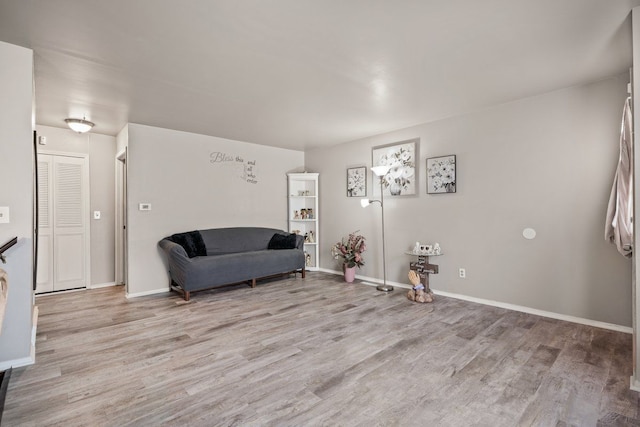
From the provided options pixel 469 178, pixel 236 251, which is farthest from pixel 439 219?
pixel 236 251

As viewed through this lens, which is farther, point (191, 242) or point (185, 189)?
point (185, 189)

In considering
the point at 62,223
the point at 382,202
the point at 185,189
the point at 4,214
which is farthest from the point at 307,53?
the point at 62,223

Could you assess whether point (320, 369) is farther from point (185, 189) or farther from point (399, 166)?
point (185, 189)

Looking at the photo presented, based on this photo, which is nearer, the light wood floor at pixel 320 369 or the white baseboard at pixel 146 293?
the light wood floor at pixel 320 369

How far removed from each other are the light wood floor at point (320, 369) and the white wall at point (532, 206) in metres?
0.37

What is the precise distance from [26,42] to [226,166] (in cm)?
307

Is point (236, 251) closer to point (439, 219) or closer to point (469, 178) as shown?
point (439, 219)

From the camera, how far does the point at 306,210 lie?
6.19 metres

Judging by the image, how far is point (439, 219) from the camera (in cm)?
427

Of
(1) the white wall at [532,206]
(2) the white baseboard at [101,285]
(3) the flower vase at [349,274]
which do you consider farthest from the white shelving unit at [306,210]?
(2) the white baseboard at [101,285]

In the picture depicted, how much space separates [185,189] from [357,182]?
2.82 meters

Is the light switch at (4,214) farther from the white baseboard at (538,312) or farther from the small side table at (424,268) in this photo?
the white baseboard at (538,312)

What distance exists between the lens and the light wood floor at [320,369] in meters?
1.79

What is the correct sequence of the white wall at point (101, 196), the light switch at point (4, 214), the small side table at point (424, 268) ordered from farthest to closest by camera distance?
the white wall at point (101, 196), the small side table at point (424, 268), the light switch at point (4, 214)
